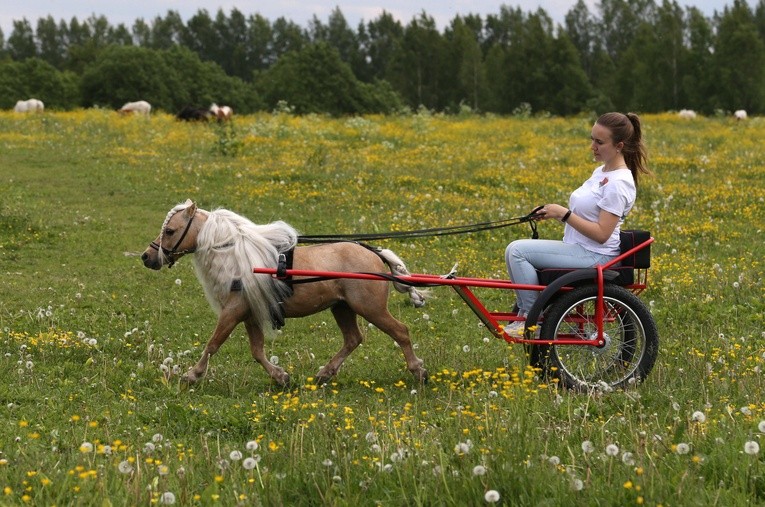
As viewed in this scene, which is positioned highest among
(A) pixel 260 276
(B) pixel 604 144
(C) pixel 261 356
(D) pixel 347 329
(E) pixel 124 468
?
(B) pixel 604 144

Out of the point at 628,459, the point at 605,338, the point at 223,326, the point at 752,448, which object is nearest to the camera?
the point at 752,448

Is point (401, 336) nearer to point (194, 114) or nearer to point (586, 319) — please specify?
point (586, 319)

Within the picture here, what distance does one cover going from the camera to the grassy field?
15.4 feet

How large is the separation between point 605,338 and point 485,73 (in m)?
77.4

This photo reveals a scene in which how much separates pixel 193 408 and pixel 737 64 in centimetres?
6800

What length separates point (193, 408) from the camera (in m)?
6.88

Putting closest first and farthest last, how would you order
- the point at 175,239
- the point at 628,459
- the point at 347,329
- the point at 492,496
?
the point at 492,496
the point at 628,459
the point at 175,239
the point at 347,329

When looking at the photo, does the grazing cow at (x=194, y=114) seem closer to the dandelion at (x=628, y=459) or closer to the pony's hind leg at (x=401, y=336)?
the pony's hind leg at (x=401, y=336)

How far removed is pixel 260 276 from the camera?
7.86m

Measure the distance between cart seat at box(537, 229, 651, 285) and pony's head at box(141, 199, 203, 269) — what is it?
297cm

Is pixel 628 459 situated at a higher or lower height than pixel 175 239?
lower

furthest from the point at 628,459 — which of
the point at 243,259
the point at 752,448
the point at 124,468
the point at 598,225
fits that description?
the point at 243,259

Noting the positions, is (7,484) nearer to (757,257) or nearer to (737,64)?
(757,257)

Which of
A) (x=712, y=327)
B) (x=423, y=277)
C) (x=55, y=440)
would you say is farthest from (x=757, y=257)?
(x=55, y=440)
